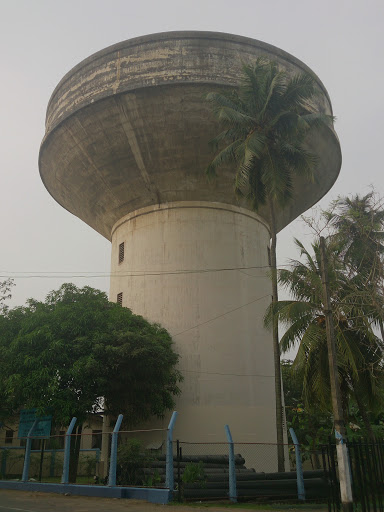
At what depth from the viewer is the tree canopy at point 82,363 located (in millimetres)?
15133

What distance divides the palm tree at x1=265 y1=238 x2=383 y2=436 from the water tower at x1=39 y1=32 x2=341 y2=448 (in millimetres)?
3245

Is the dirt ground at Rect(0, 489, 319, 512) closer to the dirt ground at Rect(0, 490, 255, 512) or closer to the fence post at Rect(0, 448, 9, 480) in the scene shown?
the dirt ground at Rect(0, 490, 255, 512)

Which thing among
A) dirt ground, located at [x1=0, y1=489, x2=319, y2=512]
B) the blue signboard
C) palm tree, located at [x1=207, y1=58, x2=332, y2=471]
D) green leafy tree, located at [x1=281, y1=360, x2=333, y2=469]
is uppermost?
palm tree, located at [x1=207, y1=58, x2=332, y2=471]

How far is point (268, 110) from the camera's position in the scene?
55.6ft

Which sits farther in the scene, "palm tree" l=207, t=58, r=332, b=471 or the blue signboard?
"palm tree" l=207, t=58, r=332, b=471

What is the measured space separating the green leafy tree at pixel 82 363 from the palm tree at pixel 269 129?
425 cm

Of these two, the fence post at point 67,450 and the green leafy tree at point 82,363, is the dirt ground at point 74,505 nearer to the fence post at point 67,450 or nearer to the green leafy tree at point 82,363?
the fence post at point 67,450

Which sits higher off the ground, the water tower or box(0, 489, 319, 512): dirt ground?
the water tower

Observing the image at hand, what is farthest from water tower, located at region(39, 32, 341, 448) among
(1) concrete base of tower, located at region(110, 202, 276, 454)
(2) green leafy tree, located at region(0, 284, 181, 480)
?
(2) green leafy tree, located at region(0, 284, 181, 480)

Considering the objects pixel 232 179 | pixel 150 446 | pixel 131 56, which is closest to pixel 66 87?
pixel 131 56

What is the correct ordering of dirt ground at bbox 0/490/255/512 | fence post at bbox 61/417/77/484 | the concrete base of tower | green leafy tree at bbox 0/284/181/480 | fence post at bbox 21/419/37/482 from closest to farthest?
1. dirt ground at bbox 0/490/255/512
2. fence post at bbox 61/417/77/484
3. fence post at bbox 21/419/37/482
4. green leafy tree at bbox 0/284/181/480
5. the concrete base of tower

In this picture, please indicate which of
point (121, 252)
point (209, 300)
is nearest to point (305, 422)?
point (209, 300)

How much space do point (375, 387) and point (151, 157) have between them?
36.8 ft

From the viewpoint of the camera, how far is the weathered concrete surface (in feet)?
57.7
